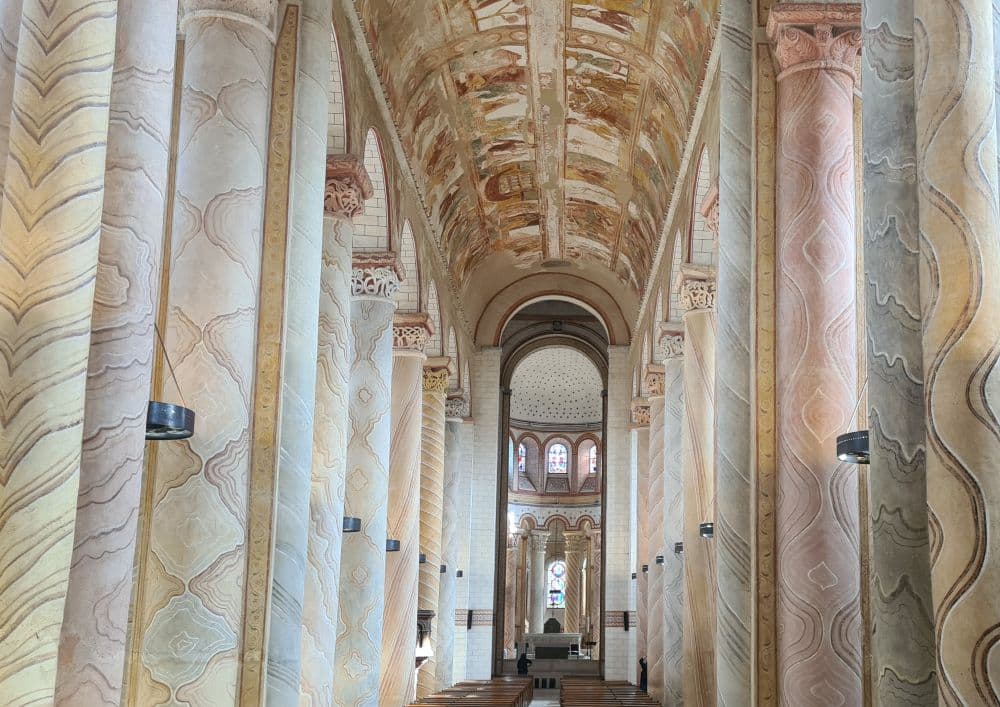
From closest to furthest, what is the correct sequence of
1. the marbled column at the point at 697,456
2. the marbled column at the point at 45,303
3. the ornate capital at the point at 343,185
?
the marbled column at the point at 45,303 → the ornate capital at the point at 343,185 → the marbled column at the point at 697,456

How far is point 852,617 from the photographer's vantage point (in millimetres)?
8398

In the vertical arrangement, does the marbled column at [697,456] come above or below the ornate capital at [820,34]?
below

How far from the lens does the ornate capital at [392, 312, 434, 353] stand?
18219 mm

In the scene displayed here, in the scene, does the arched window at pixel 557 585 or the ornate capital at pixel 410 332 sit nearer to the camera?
the ornate capital at pixel 410 332

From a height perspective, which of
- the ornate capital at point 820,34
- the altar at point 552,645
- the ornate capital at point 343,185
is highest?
the ornate capital at point 820,34

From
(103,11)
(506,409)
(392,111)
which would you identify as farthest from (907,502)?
(506,409)

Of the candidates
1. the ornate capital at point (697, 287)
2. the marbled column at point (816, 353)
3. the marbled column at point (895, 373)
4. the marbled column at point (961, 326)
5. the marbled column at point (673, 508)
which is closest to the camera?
the marbled column at point (961, 326)

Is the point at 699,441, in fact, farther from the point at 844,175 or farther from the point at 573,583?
the point at 573,583

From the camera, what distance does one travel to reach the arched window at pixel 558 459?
44.6 meters

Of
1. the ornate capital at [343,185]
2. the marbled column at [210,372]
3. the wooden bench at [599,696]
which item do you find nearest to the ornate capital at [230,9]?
the marbled column at [210,372]

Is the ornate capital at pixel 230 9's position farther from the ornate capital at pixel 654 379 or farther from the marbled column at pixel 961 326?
the ornate capital at pixel 654 379

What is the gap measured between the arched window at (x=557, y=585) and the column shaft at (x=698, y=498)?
34590mm

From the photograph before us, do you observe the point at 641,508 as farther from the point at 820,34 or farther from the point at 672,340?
the point at 820,34

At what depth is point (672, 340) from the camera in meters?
18.3
